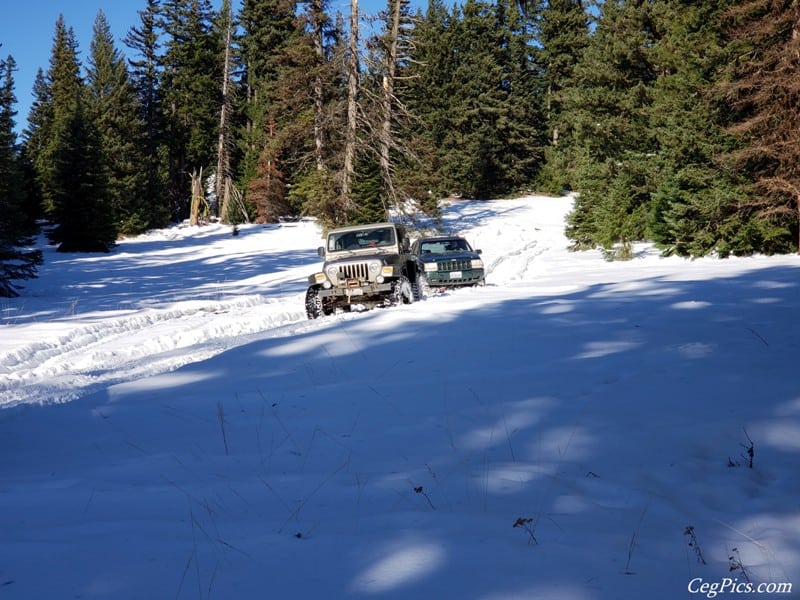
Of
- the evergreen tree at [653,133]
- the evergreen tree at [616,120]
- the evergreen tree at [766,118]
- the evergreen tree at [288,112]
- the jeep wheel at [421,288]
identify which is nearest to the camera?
the jeep wheel at [421,288]

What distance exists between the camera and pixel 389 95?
103ft

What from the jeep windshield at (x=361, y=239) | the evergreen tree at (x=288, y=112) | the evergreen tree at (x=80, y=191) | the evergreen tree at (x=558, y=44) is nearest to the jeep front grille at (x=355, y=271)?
the jeep windshield at (x=361, y=239)

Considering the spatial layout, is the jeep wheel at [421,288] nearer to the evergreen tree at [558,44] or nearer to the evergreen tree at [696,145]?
the evergreen tree at [696,145]

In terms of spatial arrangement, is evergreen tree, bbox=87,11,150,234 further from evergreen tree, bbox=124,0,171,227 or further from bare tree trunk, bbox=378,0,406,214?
bare tree trunk, bbox=378,0,406,214

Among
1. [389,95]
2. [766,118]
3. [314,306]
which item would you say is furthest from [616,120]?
[314,306]

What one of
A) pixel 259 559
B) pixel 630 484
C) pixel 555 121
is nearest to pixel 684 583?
pixel 630 484

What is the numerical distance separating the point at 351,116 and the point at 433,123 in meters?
21.9

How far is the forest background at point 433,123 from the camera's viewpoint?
1834 centimetres

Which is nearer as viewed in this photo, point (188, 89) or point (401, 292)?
point (401, 292)

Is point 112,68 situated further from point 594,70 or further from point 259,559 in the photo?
point 259,559

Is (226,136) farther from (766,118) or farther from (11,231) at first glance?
(766,118)

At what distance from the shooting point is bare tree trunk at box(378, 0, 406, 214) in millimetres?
30391

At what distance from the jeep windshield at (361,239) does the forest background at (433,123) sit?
1084 cm

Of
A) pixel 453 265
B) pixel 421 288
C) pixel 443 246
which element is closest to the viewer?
pixel 421 288
